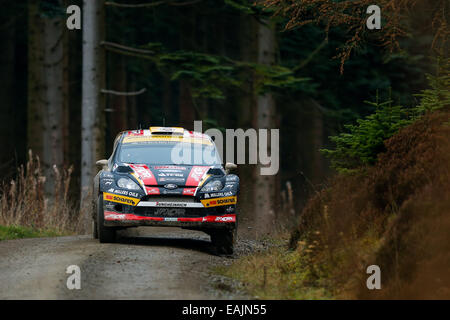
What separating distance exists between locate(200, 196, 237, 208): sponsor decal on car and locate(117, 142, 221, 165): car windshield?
47.4 inches

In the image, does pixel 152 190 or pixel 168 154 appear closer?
pixel 152 190

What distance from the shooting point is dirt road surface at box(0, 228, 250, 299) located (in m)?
9.13

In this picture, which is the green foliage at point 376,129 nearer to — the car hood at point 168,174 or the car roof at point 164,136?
the car hood at point 168,174

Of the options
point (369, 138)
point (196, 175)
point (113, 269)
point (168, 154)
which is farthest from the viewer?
point (168, 154)

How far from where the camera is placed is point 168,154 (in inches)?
573

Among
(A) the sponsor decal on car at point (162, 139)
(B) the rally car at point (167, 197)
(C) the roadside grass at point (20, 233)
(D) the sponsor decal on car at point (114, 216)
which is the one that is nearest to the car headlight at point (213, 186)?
(B) the rally car at point (167, 197)

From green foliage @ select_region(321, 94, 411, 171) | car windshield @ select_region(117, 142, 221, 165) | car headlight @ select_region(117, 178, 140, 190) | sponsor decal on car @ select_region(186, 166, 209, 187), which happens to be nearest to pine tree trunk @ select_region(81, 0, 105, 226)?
car windshield @ select_region(117, 142, 221, 165)

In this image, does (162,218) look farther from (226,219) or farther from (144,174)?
(226,219)

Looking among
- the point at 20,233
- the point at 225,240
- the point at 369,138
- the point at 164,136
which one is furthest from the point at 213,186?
the point at 20,233

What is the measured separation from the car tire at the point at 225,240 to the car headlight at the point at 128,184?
60.1 inches

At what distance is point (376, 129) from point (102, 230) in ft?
15.2

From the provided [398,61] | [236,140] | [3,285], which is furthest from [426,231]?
[236,140]

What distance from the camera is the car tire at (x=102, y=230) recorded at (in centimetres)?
1341
